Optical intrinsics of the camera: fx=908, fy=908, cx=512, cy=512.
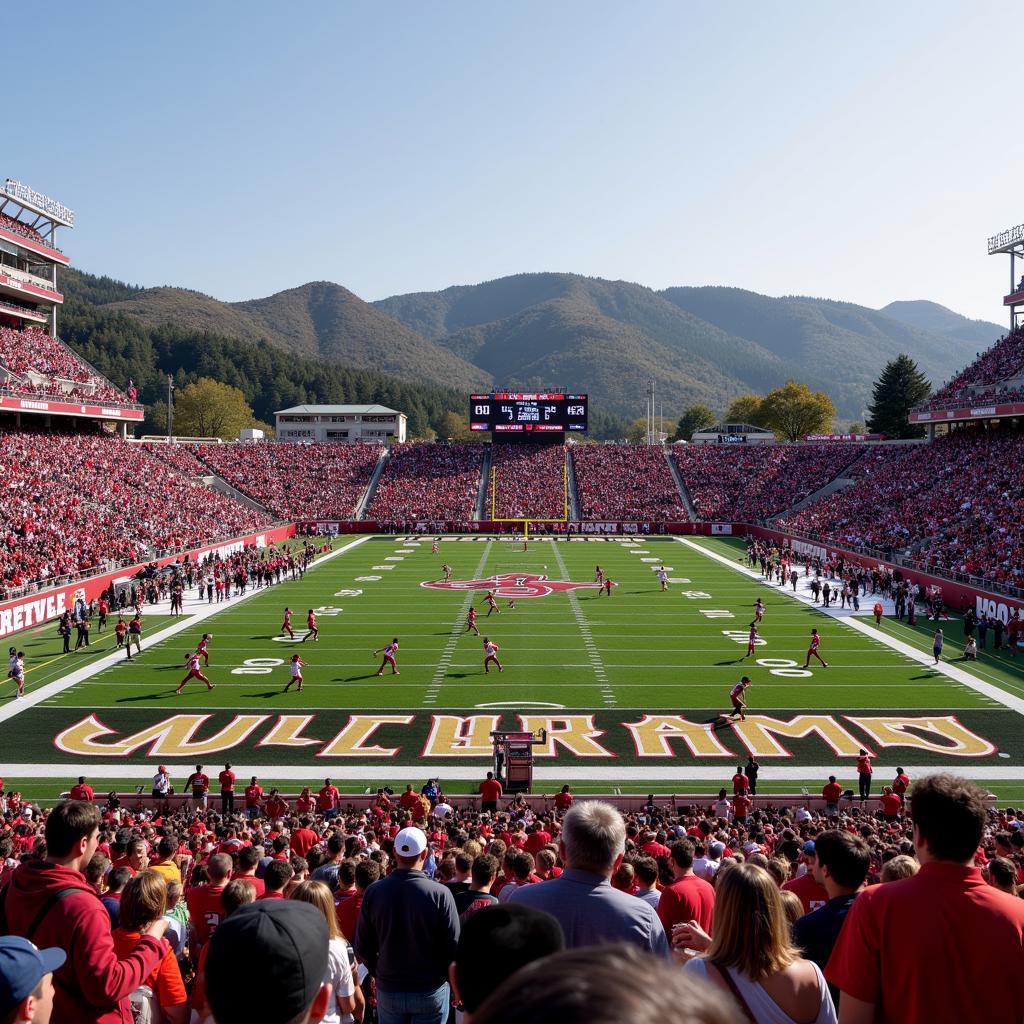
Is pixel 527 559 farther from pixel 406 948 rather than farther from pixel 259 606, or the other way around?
pixel 406 948

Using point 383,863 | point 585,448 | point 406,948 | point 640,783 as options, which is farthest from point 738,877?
point 585,448

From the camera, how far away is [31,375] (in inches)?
1919

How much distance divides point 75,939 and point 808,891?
5187mm

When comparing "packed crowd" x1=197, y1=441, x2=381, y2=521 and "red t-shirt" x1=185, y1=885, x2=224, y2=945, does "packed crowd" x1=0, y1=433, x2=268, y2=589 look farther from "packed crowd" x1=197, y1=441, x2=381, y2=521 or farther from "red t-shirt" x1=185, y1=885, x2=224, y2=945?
"red t-shirt" x1=185, y1=885, x2=224, y2=945

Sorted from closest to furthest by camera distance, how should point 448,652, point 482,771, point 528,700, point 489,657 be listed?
point 482,771, point 528,700, point 489,657, point 448,652

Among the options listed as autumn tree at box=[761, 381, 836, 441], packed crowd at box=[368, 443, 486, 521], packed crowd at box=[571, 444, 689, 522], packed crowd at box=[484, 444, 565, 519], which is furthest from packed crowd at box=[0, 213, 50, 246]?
autumn tree at box=[761, 381, 836, 441]

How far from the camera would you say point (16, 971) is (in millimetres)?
2951

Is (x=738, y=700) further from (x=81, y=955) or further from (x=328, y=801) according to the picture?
(x=81, y=955)

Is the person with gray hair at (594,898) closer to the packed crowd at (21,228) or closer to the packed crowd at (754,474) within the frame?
the packed crowd at (21,228)

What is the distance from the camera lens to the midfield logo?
3781 centimetres

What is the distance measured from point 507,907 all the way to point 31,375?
53.4 m

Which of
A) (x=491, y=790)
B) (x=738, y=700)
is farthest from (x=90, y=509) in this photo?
(x=491, y=790)

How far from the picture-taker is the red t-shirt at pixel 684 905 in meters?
5.57

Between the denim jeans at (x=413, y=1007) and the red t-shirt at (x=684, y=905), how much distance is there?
1.54 meters
